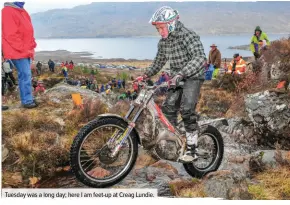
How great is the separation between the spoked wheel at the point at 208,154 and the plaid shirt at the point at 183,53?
3.62 ft

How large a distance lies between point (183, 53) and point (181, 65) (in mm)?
185

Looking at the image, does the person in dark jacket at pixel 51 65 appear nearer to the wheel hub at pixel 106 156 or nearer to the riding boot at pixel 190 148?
the wheel hub at pixel 106 156

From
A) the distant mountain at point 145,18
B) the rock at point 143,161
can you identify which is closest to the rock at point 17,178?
the rock at point 143,161

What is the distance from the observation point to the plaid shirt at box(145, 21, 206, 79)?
484cm

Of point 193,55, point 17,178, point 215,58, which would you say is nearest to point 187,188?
point 193,55

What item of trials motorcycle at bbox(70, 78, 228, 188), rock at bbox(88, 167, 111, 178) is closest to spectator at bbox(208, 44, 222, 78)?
trials motorcycle at bbox(70, 78, 228, 188)

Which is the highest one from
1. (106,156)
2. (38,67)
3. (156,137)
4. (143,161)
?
(38,67)

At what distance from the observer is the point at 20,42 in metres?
5.96

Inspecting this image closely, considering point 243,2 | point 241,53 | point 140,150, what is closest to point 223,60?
point 241,53

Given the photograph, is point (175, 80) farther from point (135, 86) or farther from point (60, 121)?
point (60, 121)

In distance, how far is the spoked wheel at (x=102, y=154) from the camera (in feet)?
14.5

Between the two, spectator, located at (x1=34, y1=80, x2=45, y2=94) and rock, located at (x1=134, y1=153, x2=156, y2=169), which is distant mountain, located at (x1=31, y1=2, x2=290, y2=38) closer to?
spectator, located at (x1=34, y1=80, x2=45, y2=94)

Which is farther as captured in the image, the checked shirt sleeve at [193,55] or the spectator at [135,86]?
the spectator at [135,86]

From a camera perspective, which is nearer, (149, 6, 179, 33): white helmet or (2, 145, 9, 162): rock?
(149, 6, 179, 33): white helmet
